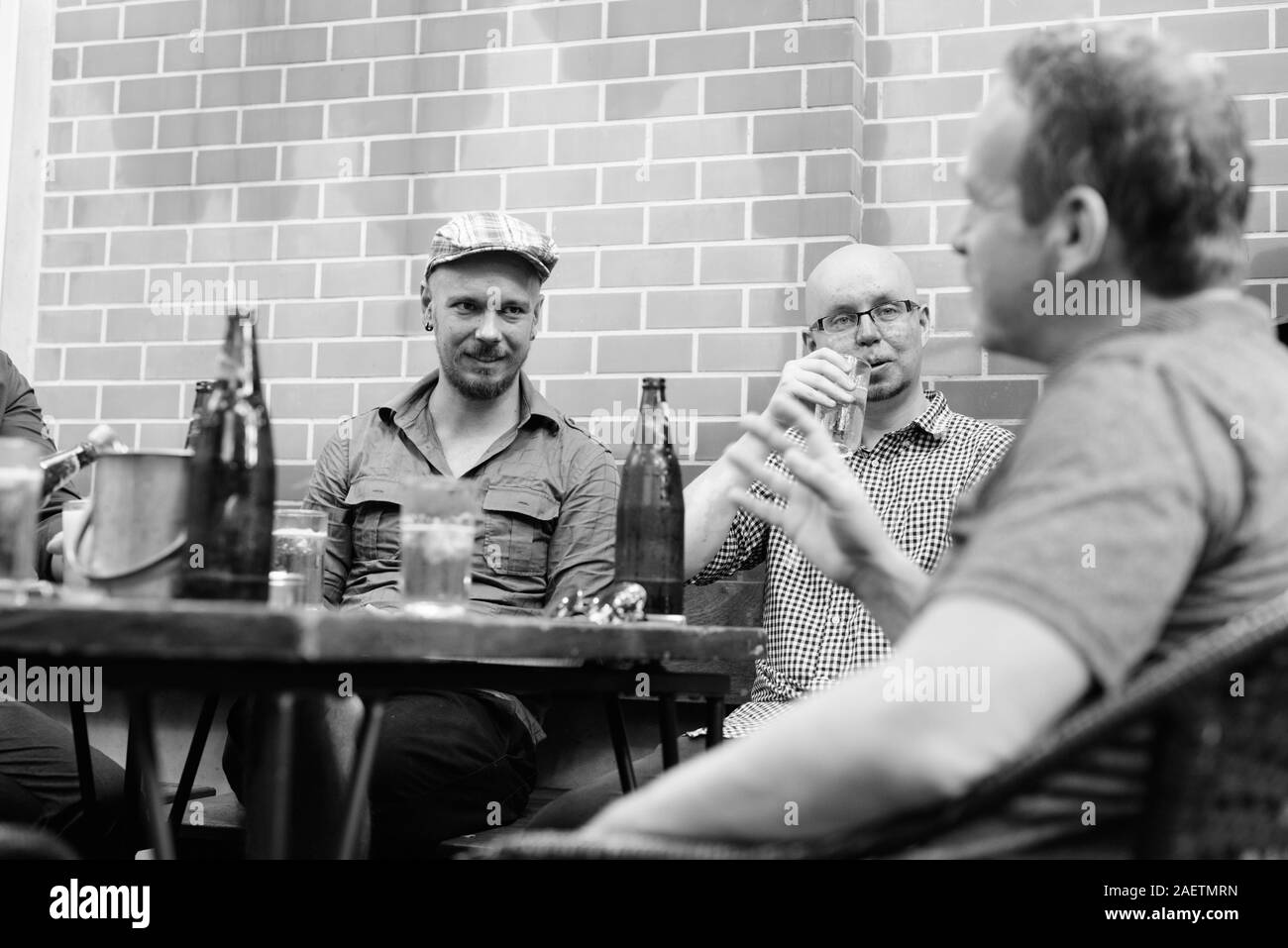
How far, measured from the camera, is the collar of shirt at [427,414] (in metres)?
2.95

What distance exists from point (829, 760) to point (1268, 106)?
8.07 ft

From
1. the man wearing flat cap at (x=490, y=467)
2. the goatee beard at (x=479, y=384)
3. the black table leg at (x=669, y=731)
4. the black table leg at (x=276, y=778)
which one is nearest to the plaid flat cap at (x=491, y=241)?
the man wearing flat cap at (x=490, y=467)

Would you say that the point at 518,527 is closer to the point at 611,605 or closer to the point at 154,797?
the point at 611,605

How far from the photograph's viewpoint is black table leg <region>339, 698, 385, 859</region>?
1289 mm

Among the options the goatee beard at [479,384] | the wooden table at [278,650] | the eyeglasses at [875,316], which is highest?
the eyeglasses at [875,316]

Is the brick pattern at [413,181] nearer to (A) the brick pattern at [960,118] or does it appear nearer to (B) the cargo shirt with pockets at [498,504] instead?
(A) the brick pattern at [960,118]

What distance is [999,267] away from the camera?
117 cm

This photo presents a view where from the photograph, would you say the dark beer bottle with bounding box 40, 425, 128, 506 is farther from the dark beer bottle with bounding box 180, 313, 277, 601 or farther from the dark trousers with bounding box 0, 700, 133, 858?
the dark trousers with bounding box 0, 700, 133, 858

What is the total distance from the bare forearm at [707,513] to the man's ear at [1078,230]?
4.84ft

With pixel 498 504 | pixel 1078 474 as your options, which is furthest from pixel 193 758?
pixel 1078 474

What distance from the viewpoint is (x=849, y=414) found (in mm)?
2359

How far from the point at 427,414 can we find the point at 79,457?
143 centimetres

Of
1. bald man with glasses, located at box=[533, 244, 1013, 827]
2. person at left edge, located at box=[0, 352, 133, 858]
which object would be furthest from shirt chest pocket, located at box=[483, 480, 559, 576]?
person at left edge, located at box=[0, 352, 133, 858]
